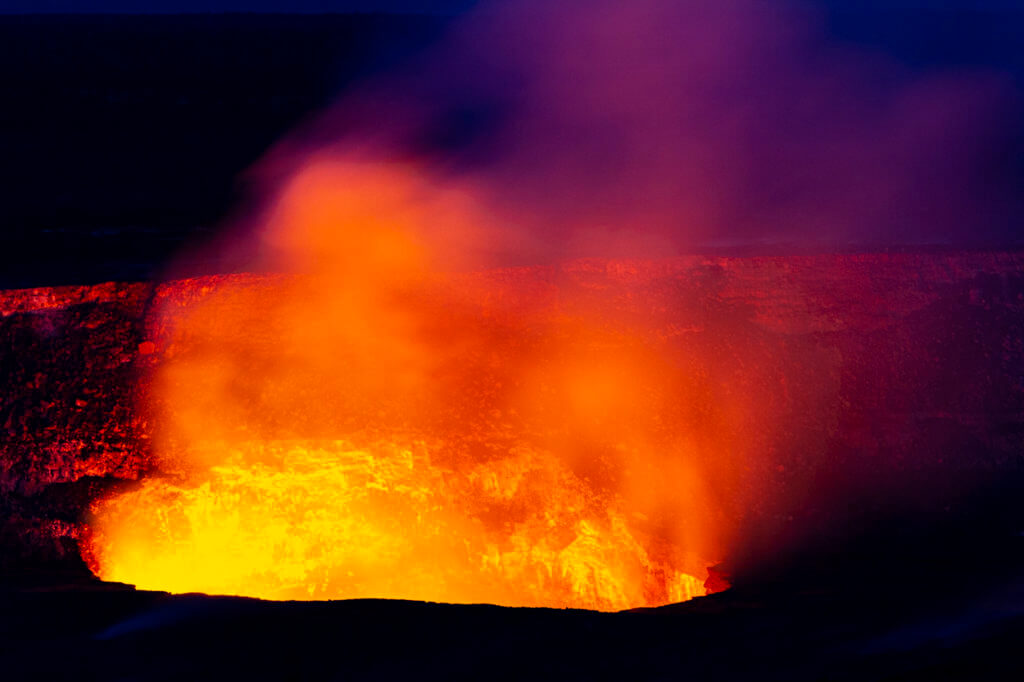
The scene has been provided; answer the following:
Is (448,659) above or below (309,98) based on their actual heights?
below

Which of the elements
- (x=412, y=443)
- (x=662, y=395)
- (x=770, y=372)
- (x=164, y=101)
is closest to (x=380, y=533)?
(x=412, y=443)

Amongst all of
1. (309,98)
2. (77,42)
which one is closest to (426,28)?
(309,98)

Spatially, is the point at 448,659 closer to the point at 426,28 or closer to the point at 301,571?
the point at 301,571

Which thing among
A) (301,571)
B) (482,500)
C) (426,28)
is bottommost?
(301,571)

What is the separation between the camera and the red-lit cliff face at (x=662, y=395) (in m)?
4.50

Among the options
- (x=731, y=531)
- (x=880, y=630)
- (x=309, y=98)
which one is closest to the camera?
(x=880, y=630)

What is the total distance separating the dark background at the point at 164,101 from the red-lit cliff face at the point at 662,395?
1.67 feet

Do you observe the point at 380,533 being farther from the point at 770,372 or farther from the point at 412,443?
the point at 770,372

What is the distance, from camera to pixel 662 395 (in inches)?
186

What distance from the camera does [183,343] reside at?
4.82m

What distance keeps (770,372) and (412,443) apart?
88.7 inches

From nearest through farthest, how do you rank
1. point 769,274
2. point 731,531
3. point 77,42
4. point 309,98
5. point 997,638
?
point 997,638, point 731,531, point 769,274, point 309,98, point 77,42

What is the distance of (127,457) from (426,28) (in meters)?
11.3

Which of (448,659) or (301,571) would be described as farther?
(301,571)
